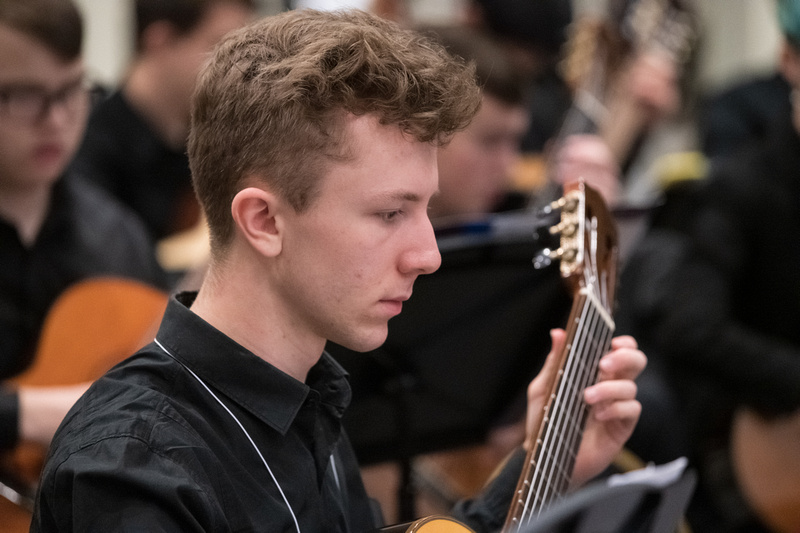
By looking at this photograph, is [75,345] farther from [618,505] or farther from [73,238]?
[618,505]

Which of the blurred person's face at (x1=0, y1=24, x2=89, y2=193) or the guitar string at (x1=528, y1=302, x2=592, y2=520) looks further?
the blurred person's face at (x1=0, y1=24, x2=89, y2=193)

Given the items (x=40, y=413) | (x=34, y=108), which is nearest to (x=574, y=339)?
(x=40, y=413)

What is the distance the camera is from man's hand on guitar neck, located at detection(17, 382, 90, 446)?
171 centimetres

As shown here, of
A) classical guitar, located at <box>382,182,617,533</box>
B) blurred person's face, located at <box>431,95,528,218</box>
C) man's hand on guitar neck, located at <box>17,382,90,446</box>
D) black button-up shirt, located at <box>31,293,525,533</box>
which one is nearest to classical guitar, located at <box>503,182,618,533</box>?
classical guitar, located at <box>382,182,617,533</box>

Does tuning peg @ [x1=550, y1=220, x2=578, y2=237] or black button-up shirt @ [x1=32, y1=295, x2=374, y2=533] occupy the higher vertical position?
tuning peg @ [x1=550, y1=220, x2=578, y2=237]

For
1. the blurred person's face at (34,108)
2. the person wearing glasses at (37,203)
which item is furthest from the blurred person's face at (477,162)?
the blurred person's face at (34,108)

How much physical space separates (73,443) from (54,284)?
48.3 inches

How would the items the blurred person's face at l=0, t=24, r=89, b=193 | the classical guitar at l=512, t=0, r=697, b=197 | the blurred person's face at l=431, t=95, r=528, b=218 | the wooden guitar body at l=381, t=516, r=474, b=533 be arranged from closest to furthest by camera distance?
1. the wooden guitar body at l=381, t=516, r=474, b=533
2. the blurred person's face at l=0, t=24, r=89, b=193
3. the blurred person's face at l=431, t=95, r=528, b=218
4. the classical guitar at l=512, t=0, r=697, b=197

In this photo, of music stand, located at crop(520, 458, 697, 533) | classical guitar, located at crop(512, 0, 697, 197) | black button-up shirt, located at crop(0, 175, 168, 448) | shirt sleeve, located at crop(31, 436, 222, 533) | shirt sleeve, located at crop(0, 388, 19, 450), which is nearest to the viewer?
music stand, located at crop(520, 458, 697, 533)

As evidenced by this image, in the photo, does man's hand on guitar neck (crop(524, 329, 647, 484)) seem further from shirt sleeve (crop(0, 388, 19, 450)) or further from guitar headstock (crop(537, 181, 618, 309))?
shirt sleeve (crop(0, 388, 19, 450))

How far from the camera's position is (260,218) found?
1.10m

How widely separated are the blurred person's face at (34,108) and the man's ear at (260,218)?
102cm

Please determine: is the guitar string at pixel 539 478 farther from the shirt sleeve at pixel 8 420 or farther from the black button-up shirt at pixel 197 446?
the shirt sleeve at pixel 8 420

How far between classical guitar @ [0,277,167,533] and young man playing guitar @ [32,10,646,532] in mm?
888
